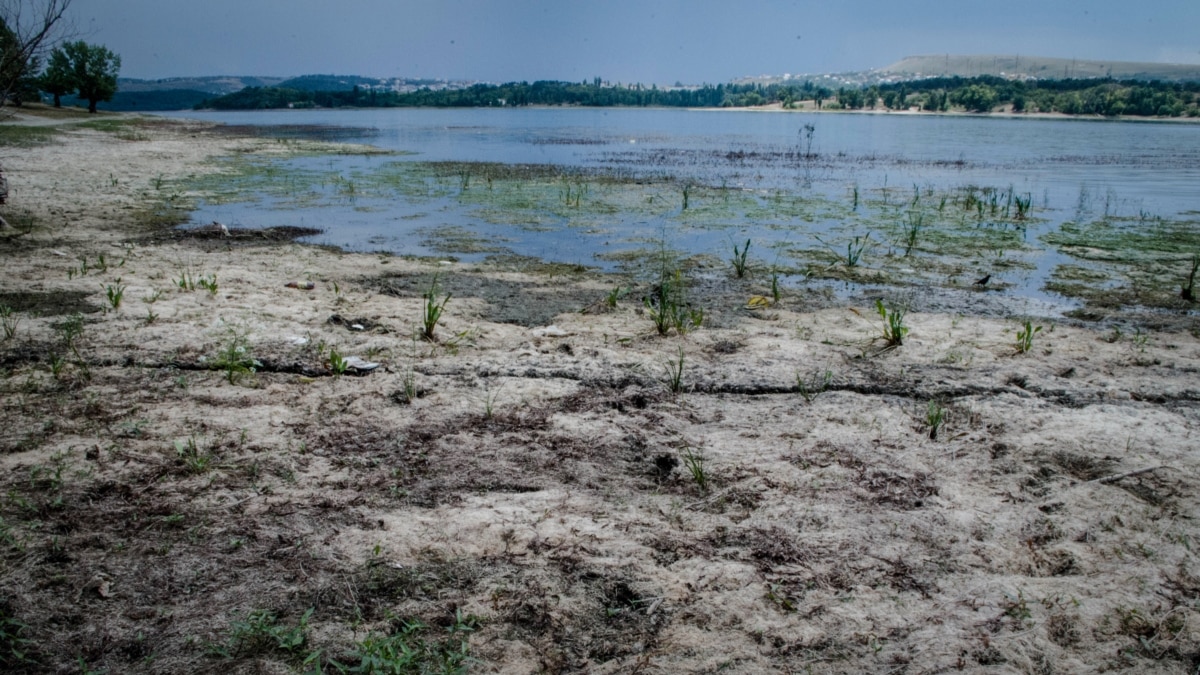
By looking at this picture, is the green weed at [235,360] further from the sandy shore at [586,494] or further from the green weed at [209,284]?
the green weed at [209,284]

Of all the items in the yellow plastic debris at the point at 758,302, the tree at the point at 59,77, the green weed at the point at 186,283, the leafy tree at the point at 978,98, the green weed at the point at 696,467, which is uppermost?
the leafy tree at the point at 978,98

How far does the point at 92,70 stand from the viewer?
42.9 m

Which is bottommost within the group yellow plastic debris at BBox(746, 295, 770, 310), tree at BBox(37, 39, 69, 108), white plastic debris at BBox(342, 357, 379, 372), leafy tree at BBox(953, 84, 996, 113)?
white plastic debris at BBox(342, 357, 379, 372)

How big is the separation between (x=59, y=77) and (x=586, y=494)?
5164 centimetres

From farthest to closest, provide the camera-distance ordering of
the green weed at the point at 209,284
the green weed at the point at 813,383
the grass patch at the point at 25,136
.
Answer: the grass patch at the point at 25,136, the green weed at the point at 209,284, the green weed at the point at 813,383

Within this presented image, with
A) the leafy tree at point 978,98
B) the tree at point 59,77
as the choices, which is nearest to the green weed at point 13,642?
the tree at point 59,77

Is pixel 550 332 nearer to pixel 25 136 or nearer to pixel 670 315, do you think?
pixel 670 315

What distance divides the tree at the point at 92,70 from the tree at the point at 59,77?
0.25 m

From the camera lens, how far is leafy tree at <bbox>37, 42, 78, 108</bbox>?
41.1m

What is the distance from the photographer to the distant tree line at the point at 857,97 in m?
68.9

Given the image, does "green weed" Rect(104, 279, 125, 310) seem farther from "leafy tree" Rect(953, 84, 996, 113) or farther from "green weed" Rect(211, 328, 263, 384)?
"leafy tree" Rect(953, 84, 996, 113)

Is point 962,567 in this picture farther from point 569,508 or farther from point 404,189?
point 404,189

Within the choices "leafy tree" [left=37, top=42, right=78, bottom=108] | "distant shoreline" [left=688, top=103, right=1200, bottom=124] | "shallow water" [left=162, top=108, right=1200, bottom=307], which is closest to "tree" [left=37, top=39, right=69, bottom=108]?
"leafy tree" [left=37, top=42, right=78, bottom=108]

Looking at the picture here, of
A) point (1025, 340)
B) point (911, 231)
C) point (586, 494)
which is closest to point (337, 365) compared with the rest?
point (586, 494)
